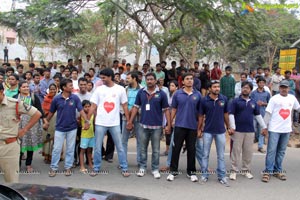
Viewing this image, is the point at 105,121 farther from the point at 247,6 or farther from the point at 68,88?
the point at 247,6

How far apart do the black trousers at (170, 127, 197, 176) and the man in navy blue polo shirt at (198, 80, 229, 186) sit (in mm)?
184

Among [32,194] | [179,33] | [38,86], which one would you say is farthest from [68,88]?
[179,33]

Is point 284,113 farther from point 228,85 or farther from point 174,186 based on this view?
point 228,85

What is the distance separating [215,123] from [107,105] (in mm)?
1782

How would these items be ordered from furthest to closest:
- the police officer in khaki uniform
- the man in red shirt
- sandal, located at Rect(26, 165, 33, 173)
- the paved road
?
the man in red shirt < sandal, located at Rect(26, 165, 33, 173) < the paved road < the police officer in khaki uniform

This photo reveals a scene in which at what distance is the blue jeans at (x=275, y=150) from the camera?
5.95 m

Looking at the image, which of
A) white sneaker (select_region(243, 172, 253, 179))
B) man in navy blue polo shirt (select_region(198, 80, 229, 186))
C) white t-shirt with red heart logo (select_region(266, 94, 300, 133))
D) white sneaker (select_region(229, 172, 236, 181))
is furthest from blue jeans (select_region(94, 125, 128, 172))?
white t-shirt with red heart logo (select_region(266, 94, 300, 133))

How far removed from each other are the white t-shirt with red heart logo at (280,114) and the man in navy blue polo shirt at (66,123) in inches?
124

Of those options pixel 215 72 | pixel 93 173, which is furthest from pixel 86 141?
pixel 215 72

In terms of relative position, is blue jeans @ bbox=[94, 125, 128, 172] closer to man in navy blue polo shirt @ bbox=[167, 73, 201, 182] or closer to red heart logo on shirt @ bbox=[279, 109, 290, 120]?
man in navy blue polo shirt @ bbox=[167, 73, 201, 182]

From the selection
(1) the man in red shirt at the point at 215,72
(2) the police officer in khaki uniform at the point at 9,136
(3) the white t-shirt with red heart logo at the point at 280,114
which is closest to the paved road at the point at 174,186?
(3) the white t-shirt with red heart logo at the point at 280,114

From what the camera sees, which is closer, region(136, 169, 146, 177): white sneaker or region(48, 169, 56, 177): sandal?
region(48, 169, 56, 177): sandal

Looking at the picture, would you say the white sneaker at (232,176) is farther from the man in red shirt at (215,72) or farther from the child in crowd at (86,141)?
the man in red shirt at (215,72)

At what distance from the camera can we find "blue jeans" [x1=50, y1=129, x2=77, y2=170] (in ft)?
19.1
